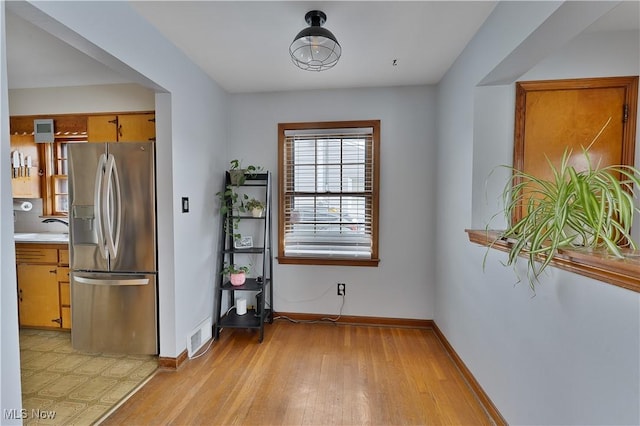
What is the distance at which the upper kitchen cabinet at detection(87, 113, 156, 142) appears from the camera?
253 cm

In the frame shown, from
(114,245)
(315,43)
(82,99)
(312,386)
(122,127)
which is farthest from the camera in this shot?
(82,99)

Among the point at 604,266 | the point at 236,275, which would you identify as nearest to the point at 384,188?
the point at 236,275

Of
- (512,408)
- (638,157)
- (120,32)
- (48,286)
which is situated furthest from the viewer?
(48,286)

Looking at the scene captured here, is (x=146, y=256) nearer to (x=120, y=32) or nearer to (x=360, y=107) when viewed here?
(x=120, y=32)

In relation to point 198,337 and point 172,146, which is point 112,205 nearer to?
point 172,146

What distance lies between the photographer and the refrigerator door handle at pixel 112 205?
2.16 meters

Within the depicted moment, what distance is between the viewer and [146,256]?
221 centimetres

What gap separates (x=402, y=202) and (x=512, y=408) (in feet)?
6.00

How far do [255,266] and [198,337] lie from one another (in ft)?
2.91

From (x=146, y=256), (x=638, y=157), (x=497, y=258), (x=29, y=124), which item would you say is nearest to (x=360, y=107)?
(x=497, y=258)

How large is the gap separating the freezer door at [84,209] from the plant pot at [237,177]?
1.09 metres

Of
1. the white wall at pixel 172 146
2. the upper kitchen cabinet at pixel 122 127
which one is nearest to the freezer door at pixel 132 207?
the white wall at pixel 172 146

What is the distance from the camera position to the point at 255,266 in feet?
10.1

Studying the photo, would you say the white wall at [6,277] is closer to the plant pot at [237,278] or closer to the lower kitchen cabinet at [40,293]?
the plant pot at [237,278]
